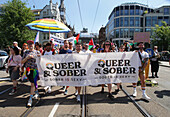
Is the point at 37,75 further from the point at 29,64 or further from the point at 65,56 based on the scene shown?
the point at 65,56

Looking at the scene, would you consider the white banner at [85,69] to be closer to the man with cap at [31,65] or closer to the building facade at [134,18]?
the man with cap at [31,65]

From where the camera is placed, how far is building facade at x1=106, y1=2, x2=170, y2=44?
47.0 m

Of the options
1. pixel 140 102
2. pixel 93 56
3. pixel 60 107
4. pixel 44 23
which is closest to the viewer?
pixel 60 107

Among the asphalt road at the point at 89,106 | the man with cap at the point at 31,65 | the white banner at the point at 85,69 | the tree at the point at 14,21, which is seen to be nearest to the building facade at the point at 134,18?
the tree at the point at 14,21

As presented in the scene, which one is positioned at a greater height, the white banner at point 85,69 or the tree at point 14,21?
the tree at point 14,21

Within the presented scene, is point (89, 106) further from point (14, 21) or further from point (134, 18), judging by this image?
point (134, 18)

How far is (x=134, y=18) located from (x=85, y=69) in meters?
50.2

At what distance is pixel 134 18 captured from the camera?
48.4m

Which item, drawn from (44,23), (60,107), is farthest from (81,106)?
(44,23)

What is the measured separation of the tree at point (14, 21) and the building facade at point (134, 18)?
3431 centimetres

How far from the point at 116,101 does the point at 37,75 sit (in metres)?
2.86

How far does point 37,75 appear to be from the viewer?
14.6 ft

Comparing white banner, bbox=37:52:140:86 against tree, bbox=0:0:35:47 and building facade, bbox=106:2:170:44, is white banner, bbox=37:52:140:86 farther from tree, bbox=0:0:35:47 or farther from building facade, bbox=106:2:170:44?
building facade, bbox=106:2:170:44

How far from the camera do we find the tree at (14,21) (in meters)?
24.2
